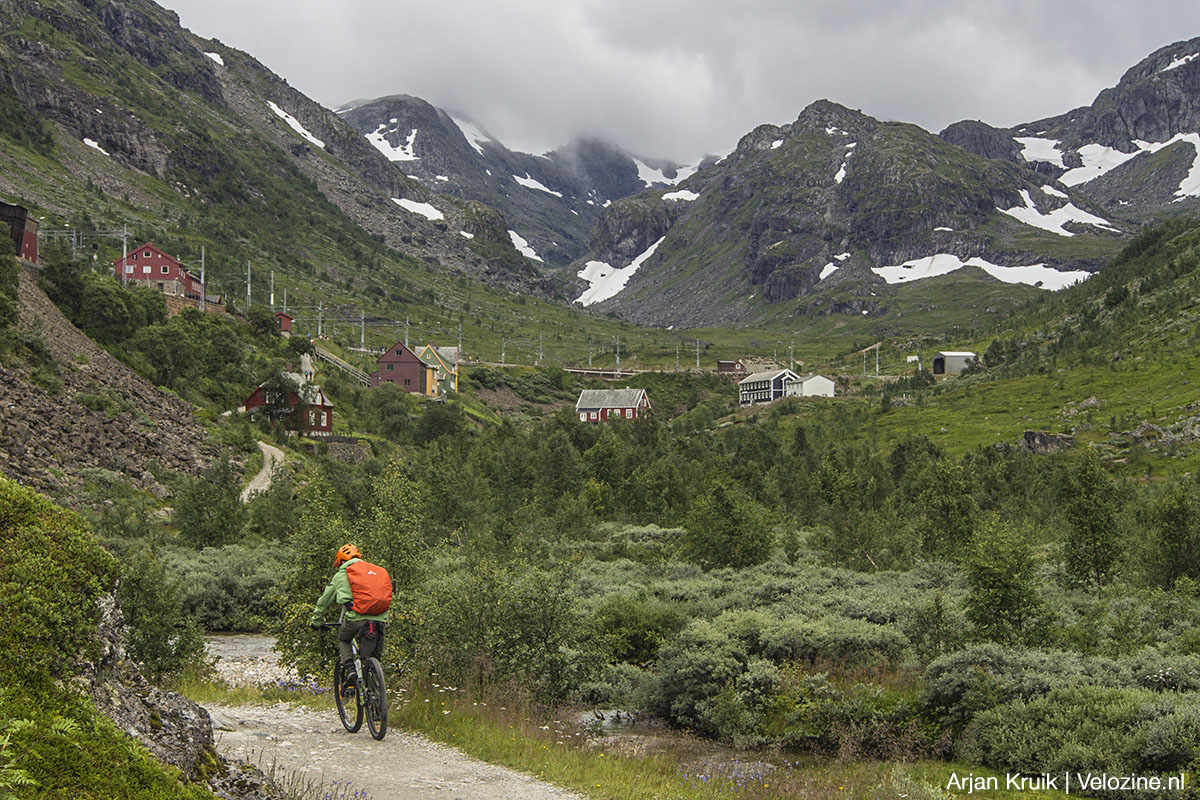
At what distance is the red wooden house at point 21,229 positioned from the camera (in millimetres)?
77812

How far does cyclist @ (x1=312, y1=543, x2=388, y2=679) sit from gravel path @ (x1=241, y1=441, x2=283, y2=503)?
53140mm

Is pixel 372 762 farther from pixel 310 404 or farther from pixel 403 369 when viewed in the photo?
pixel 403 369

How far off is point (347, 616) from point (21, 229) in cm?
8734

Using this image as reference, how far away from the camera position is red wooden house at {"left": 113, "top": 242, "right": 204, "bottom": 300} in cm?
11356

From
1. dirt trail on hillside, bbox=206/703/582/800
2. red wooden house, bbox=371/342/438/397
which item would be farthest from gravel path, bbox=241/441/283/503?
dirt trail on hillside, bbox=206/703/582/800

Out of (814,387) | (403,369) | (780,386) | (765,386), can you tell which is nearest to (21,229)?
(403,369)

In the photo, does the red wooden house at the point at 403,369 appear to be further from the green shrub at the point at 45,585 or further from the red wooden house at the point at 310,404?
the green shrub at the point at 45,585

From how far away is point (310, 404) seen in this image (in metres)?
89.8

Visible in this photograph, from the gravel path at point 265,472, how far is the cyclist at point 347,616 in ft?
A: 174

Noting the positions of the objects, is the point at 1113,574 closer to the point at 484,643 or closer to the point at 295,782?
the point at 484,643

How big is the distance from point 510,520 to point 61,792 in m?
51.7

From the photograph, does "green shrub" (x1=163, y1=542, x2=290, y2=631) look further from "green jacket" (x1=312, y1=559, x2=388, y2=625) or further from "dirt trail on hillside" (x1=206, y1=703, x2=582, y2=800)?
"green jacket" (x1=312, y1=559, x2=388, y2=625)

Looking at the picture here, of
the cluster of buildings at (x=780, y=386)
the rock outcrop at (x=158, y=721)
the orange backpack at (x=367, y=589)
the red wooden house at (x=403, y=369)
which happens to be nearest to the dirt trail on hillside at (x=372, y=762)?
the rock outcrop at (x=158, y=721)

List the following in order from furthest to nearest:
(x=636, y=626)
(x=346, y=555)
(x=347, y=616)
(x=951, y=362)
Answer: (x=951, y=362) → (x=636, y=626) → (x=346, y=555) → (x=347, y=616)
